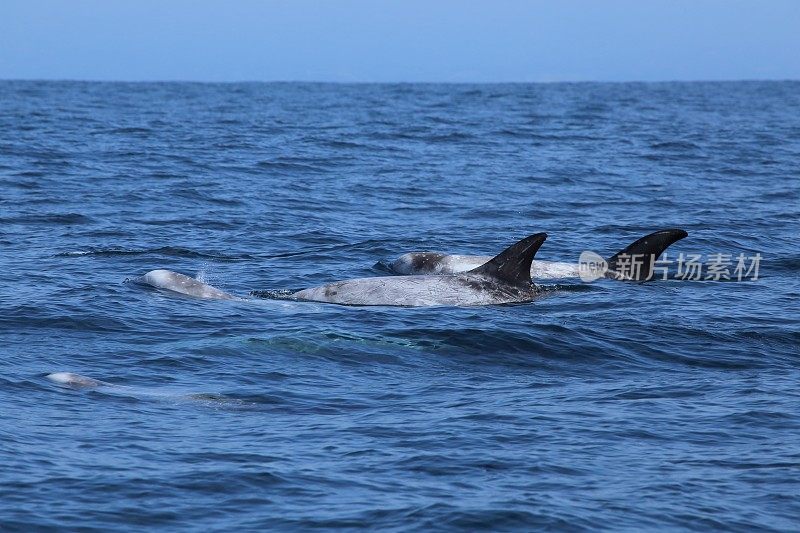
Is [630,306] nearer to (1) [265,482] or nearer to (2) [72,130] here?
(1) [265,482]

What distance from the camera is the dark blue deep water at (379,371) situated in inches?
368

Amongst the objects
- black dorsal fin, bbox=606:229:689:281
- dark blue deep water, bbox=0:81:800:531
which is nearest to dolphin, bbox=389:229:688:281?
black dorsal fin, bbox=606:229:689:281

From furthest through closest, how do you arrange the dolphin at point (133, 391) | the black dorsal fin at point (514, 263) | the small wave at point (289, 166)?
1. the small wave at point (289, 166)
2. the black dorsal fin at point (514, 263)
3. the dolphin at point (133, 391)

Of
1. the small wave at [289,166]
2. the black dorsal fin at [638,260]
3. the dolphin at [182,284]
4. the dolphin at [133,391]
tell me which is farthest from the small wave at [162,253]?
the small wave at [289,166]

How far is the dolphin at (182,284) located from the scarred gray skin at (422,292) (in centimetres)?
103

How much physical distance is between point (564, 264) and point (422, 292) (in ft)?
13.1

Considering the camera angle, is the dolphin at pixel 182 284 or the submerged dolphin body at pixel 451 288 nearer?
the submerged dolphin body at pixel 451 288

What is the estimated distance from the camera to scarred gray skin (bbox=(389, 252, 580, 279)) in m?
20.0

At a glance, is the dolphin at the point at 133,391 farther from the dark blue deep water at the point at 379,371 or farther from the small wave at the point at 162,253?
the small wave at the point at 162,253

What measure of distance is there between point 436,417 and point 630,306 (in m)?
6.40

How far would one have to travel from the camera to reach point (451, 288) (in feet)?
56.4

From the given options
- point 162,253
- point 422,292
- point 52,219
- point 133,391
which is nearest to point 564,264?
point 422,292

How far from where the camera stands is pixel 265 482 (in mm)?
9633

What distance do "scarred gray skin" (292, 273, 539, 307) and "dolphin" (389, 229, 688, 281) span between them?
7.70ft
